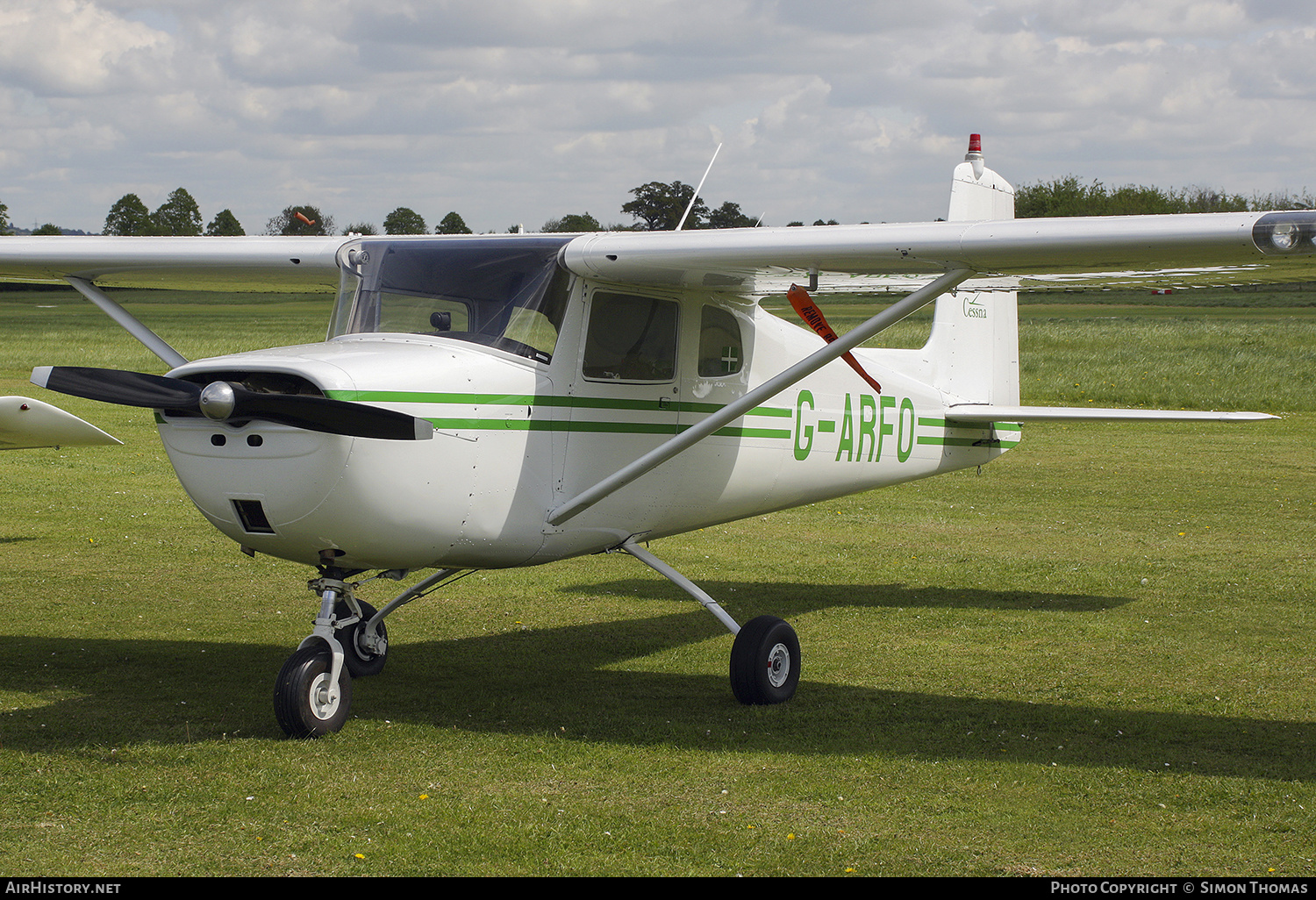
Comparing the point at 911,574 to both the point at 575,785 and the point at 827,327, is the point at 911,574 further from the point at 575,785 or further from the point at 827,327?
the point at 575,785

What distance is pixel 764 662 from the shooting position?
651 centimetres

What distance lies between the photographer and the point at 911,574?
10.3 m

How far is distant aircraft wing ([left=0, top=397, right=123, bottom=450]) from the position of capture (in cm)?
818

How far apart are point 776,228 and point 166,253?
397 cm

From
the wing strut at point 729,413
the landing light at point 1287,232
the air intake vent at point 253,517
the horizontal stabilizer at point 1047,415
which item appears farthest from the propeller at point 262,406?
the horizontal stabilizer at point 1047,415

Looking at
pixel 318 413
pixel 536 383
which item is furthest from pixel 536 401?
pixel 318 413

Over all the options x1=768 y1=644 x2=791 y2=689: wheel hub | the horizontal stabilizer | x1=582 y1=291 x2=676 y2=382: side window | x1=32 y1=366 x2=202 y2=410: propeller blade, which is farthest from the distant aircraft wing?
the horizontal stabilizer

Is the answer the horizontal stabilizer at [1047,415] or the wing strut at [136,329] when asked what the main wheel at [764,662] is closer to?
the horizontal stabilizer at [1047,415]

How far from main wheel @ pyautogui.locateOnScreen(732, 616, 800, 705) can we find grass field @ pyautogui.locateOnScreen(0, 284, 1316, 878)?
119 millimetres

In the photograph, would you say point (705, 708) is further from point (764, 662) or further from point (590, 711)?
point (590, 711)

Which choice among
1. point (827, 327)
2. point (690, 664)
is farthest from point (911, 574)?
point (827, 327)

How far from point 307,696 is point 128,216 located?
116103 millimetres

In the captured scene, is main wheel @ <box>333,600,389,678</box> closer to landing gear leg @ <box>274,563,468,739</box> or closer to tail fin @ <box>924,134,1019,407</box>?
landing gear leg @ <box>274,563,468,739</box>

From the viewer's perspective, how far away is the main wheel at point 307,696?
561 cm
